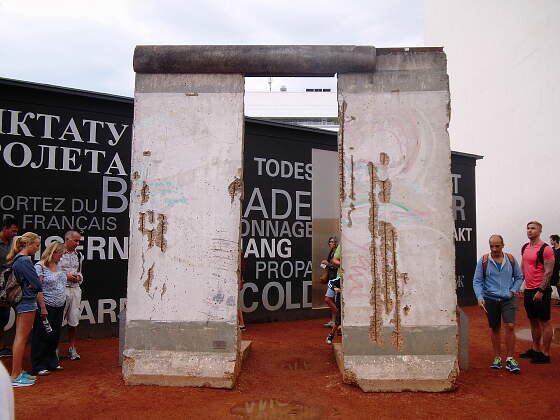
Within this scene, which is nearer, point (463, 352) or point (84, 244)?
point (463, 352)

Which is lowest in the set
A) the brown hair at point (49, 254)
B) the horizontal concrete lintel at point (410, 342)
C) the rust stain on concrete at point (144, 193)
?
the horizontal concrete lintel at point (410, 342)

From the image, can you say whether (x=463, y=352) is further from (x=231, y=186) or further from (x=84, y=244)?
(x=84, y=244)

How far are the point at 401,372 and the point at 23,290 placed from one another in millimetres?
4224

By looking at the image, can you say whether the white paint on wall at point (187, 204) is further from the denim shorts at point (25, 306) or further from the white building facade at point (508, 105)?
the white building facade at point (508, 105)

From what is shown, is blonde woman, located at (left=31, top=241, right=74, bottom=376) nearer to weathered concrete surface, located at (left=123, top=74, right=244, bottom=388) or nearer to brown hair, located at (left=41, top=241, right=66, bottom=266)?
brown hair, located at (left=41, top=241, right=66, bottom=266)

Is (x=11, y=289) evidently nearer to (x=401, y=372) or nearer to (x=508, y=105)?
(x=401, y=372)

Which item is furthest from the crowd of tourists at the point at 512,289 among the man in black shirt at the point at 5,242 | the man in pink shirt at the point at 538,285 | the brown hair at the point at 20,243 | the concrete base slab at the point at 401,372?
the man in black shirt at the point at 5,242

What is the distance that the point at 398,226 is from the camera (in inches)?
210

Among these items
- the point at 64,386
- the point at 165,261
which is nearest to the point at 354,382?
the point at 165,261

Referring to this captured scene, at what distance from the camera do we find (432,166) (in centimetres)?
538

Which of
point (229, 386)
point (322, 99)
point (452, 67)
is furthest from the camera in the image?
A: point (322, 99)

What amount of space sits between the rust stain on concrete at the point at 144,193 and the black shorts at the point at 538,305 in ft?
16.5

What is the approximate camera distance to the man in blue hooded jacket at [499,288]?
18.7ft

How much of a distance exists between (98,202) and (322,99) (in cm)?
Result: 3841
